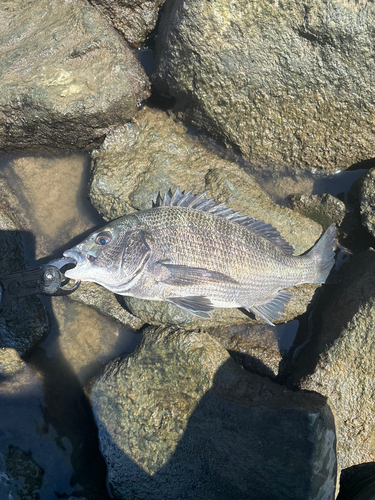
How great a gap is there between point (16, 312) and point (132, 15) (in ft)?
13.8

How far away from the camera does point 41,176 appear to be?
4395 millimetres

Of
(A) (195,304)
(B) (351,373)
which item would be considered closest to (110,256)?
(A) (195,304)

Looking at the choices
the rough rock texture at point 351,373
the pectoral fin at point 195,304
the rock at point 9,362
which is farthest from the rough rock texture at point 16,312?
the rough rock texture at point 351,373

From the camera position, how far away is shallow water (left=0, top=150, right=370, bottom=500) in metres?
3.97

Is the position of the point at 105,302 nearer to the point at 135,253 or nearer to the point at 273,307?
the point at 135,253

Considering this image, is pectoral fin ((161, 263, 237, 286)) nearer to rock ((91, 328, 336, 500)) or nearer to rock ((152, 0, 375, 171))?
rock ((91, 328, 336, 500))

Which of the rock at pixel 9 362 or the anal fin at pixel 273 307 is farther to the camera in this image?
the rock at pixel 9 362

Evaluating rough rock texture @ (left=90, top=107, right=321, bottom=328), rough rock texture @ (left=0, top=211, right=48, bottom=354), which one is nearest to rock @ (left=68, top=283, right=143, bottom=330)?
rough rock texture @ (left=90, top=107, right=321, bottom=328)

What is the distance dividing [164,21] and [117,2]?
666 mm

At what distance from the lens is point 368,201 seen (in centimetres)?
373

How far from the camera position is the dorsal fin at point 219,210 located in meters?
3.72

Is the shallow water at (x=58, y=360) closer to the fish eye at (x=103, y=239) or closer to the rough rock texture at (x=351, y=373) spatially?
the fish eye at (x=103, y=239)

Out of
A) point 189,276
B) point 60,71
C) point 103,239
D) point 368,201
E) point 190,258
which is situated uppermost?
point 60,71

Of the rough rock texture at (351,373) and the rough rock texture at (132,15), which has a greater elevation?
the rough rock texture at (132,15)
